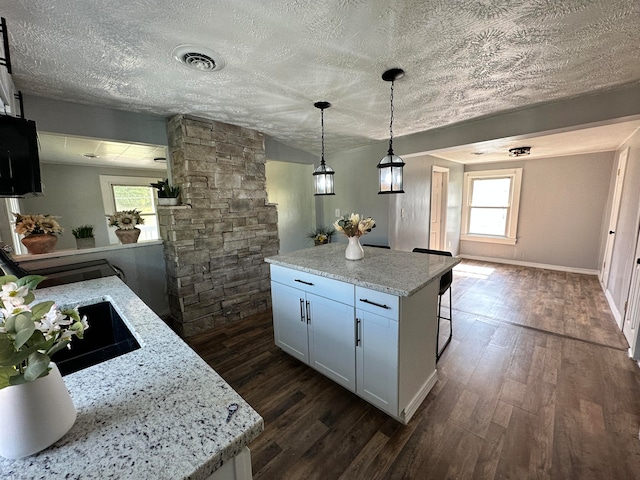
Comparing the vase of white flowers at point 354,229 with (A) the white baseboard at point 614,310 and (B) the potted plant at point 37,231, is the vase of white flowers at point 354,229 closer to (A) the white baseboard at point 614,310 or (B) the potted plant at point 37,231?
(B) the potted plant at point 37,231

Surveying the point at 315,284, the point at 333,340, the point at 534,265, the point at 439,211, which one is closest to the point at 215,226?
the point at 315,284

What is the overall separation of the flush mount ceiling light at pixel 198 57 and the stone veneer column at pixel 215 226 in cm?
110

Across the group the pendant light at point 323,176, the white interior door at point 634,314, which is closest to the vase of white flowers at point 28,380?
the pendant light at point 323,176

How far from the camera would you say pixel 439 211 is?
5238mm

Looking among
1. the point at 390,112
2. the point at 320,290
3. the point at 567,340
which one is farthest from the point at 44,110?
the point at 567,340

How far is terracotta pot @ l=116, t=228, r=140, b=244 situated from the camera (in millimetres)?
2713

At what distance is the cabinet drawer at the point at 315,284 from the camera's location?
5.81 ft

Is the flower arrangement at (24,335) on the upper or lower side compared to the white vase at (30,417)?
upper

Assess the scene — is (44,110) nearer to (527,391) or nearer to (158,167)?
(158,167)

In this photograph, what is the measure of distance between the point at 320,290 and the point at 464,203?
5.31 meters

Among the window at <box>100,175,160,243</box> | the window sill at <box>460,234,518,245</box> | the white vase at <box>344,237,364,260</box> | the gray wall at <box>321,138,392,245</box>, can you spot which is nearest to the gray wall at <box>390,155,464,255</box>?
the gray wall at <box>321,138,392,245</box>

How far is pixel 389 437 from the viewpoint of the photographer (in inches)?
62.1

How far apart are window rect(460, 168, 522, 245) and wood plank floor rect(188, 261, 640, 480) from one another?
2903 millimetres

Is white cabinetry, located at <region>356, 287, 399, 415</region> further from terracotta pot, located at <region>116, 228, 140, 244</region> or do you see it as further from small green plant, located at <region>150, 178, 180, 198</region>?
terracotta pot, located at <region>116, 228, 140, 244</region>
